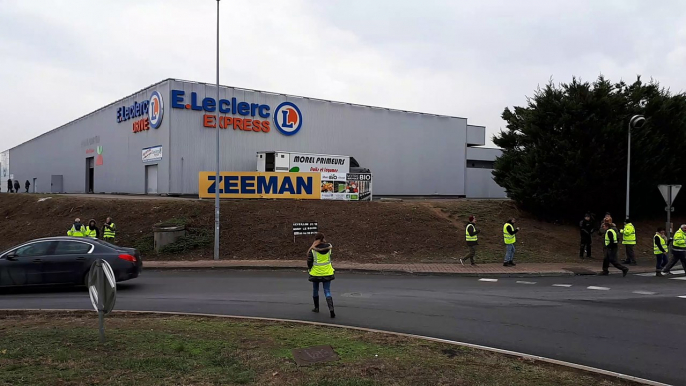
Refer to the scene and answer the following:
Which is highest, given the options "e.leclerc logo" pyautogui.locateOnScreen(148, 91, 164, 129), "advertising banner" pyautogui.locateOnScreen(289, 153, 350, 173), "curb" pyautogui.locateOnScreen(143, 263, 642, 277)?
"e.leclerc logo" pyautogui.locateOnScreen(148, 91, 164, 129)

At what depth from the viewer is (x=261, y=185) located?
26641 millimetres

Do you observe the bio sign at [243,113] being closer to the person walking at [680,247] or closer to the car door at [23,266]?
the car door at [23,266]

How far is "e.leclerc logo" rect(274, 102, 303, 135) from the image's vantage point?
38500 millimetres

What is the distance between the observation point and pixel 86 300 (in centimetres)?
1131

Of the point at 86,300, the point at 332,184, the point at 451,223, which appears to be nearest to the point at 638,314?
the point at 86,300

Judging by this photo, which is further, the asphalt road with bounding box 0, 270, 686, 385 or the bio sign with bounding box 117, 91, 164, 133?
the bio sign with bounding box 117, 91, 164, 133

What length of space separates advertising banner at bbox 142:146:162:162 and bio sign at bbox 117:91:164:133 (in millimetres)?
1482

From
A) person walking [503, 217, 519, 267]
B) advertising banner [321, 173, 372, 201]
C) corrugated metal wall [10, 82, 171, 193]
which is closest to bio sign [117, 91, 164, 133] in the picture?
corrugated metal wall [10, 82, 171, 193]

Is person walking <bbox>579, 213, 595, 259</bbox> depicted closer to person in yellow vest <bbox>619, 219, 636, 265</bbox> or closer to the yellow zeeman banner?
person in yellow vest <bbox>619, 219, 636, 265</bbox>

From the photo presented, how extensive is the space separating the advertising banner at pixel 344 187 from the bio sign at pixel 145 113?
45.8ft

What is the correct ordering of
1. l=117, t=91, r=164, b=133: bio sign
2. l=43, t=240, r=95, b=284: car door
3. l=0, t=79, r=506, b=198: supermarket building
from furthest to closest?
l=117, t=91, r=164, b=133: bio sign → l=0, t=79, r=506, b=198: supermarket building → l=43, t=240, r=95, b=284: car door

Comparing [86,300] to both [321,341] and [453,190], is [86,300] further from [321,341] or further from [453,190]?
[453,190]

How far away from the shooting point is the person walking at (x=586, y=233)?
64.9 feet

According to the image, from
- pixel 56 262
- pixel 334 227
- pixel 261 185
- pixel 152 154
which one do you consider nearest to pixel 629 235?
pixel 334 227
